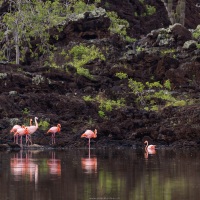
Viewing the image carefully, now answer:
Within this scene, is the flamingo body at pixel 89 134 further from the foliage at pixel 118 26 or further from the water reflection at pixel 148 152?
the foliage at pixel 118 26

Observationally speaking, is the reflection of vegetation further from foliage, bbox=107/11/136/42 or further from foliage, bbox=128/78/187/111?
foliage, bbox=107/11/136/42

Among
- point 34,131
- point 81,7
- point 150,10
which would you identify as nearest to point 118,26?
point 81,7

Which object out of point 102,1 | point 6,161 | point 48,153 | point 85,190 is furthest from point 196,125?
point 102,1

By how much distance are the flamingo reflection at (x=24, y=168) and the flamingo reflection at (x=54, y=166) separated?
0.46 metres

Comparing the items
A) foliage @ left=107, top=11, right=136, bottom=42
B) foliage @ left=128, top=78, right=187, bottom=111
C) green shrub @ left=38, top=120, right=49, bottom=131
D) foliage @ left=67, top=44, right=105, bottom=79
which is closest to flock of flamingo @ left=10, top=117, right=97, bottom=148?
green shrub @ left=38, top=120, right=49, bottom=131

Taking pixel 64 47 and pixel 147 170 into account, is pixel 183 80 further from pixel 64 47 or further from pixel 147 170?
pixel 147 170

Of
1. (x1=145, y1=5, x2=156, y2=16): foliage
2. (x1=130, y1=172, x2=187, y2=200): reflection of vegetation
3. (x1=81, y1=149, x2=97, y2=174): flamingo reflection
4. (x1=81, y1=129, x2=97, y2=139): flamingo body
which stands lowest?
(x1=130, y1=172, x2=187, y2=200): reflection of vegetation

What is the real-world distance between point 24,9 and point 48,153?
17.8 meters

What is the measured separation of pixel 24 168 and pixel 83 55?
883 inches

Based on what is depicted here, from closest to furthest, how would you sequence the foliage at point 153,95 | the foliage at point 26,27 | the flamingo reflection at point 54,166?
1. the flamingo reflection at point 54,166
2. the foliage at point 153,95
3. the foliage at point 26,27

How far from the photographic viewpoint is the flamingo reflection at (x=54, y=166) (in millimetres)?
20391

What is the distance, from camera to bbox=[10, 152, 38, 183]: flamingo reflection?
64.0ft

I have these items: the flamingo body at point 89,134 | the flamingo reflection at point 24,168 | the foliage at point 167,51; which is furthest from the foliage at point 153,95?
the flamingo reflection at point 24,168

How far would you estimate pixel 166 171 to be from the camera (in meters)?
20.8
